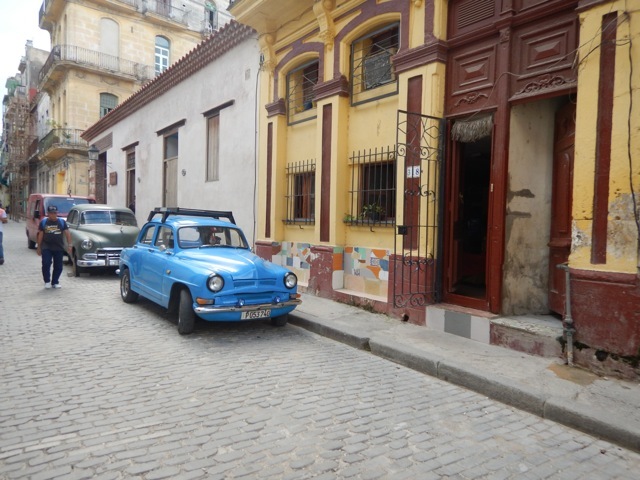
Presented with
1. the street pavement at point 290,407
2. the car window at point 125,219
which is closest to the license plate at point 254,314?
the street pavement at point 290,407

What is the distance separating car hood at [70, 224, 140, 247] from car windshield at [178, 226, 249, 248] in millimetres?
4891

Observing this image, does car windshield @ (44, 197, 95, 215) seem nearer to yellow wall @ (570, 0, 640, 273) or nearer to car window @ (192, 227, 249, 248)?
car window @ (192, 227, 249, 248)

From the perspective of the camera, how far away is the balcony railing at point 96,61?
28219 millimetres

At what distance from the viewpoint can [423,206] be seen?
6734 millimetres

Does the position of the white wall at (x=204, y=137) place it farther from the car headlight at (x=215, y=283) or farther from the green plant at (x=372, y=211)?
the car headlight at (x=215, y=283)

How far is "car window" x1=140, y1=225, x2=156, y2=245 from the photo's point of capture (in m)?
7.67

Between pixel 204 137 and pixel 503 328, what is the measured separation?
10533mm

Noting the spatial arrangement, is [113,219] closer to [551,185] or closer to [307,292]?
[307,292]

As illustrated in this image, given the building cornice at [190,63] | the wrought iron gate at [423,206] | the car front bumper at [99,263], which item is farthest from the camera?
the building cornice at [190,63]

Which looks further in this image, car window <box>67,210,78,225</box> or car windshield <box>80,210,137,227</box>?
car window <box>67,210,78,225</box>

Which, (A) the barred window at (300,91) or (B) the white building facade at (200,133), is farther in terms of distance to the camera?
(B) the white building facade at (200,133)

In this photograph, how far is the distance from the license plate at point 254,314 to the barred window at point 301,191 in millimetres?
3502

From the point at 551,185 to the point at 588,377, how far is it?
2.68 m

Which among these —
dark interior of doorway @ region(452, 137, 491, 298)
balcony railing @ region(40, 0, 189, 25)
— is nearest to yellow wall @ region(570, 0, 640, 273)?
dark interior of doorway @ region(452, 137, 491, 298)
